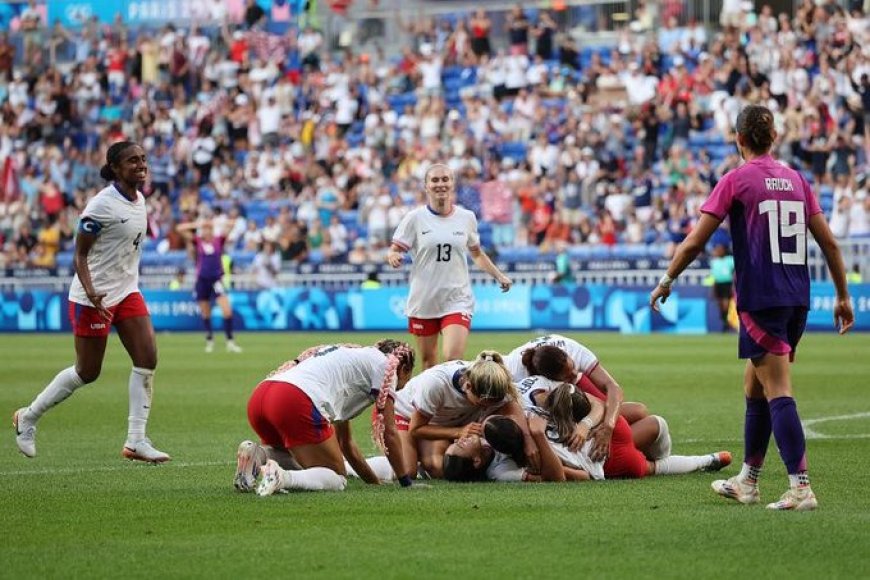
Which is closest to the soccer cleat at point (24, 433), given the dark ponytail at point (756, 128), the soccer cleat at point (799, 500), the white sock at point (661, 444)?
the white sock at point (661, 444)

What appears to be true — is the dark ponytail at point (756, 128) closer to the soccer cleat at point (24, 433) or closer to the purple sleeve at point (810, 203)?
the purple sleeve at point (810, 203)

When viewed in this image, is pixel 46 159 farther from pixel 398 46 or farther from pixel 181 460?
pixel 181 460

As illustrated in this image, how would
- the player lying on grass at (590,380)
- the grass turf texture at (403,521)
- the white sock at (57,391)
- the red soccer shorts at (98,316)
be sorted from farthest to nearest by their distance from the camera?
the white sock at (57,391) → the red soccer shorts at (98,316) → the player lying on grass at (590,380) → the grass turf texture at (403,521)

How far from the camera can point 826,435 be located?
14016 millimetres

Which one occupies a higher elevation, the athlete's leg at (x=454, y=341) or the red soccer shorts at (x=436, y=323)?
the red soccer shorts at (x=436, y=323)

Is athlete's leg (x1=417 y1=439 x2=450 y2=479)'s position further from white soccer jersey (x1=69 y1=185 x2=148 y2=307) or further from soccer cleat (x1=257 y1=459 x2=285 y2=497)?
white soccer jersey (x1=69 y1=185 x2=148 y2=307)

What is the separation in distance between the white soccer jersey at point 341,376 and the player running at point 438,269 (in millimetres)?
4484

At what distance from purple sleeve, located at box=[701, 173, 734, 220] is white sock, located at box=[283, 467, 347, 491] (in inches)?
115

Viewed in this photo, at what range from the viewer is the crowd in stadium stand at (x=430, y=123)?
115 feet

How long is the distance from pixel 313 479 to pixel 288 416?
0.45 meters

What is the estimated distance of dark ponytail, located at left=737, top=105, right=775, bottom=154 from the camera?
897cm

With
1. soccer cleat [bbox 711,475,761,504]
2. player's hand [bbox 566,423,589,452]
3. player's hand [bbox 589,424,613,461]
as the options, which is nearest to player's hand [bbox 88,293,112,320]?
player's hand [bbox 566,423,589,452]

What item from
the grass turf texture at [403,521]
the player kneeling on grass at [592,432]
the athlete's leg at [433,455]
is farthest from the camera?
the athlete's leg at [433,455]

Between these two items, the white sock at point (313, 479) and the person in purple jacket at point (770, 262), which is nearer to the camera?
the person in purple jacket at point (770, 262)
